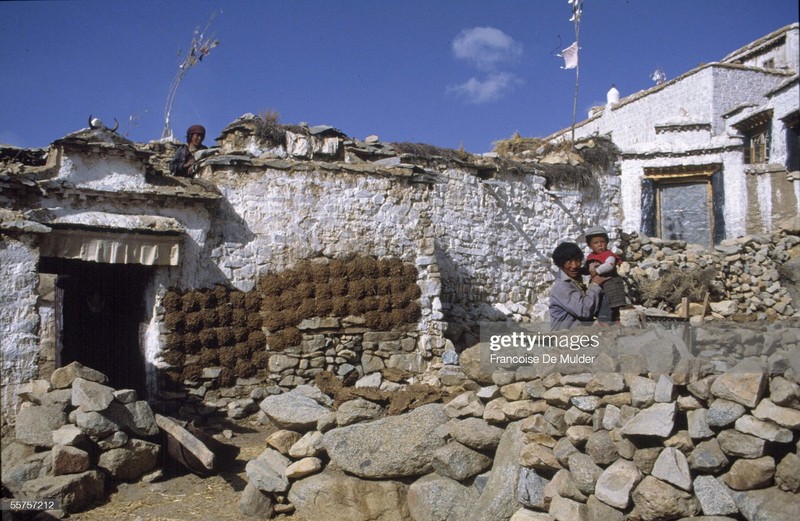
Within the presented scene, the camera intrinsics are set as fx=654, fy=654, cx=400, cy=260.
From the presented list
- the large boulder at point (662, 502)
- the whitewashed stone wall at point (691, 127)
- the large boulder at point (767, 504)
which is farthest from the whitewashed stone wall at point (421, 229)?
the large boulder at point (767, 504)

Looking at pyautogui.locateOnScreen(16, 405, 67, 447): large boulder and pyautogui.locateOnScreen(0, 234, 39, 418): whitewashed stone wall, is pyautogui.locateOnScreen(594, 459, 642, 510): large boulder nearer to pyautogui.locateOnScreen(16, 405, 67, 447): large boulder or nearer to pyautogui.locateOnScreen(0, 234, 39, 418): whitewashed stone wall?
pyautogui.locateOnScreen(16, 405, 67, 447): large boulder

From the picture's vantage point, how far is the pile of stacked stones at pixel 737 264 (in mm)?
13875

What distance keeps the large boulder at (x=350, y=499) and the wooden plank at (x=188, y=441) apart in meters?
1.14

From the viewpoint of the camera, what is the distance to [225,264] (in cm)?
892

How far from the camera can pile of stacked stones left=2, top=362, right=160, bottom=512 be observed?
571cm

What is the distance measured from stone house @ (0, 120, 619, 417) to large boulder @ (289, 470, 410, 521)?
11.6ft

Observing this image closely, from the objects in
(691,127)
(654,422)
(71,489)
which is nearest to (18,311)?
(71,489)

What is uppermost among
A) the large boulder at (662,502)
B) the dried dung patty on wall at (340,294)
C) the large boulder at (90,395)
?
the dried dung patty on wall at (340,294)

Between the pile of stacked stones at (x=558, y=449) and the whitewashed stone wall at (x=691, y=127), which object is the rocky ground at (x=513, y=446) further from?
the whitewashed stone wall at (x=691, y=127)

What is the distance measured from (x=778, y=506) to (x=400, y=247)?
690 centimetres

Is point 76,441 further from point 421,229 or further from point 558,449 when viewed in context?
point 421,229

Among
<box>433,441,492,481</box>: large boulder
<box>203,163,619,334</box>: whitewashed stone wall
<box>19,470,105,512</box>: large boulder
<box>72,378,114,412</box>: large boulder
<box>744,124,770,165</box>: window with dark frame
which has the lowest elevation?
<box>19,470,105,512</box>: large boulder

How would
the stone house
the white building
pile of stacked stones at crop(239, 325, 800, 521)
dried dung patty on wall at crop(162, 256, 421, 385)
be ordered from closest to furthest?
pile of stacked stones at crop(239, 325, 800, 521) → the stone house → dried dung patty on wall at crop(162, 256, 421, 385) → the white building

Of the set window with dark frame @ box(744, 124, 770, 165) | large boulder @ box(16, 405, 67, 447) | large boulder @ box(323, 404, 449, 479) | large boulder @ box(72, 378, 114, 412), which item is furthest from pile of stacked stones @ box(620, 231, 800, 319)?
large boulder @ box(16, 405, 67, 447)
